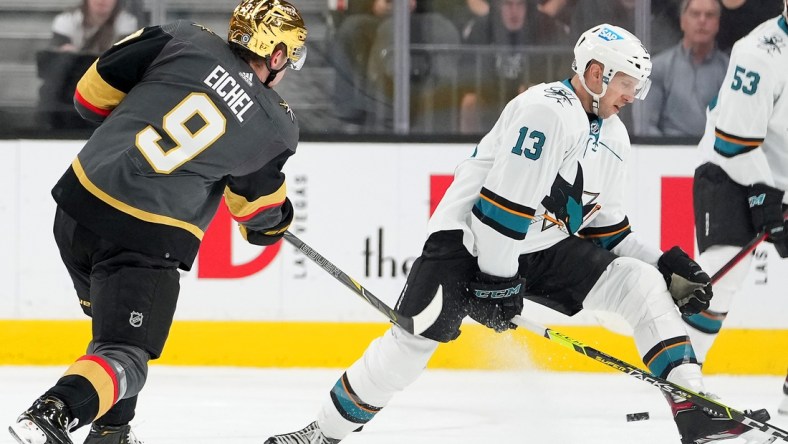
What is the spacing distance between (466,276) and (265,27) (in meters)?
0.78

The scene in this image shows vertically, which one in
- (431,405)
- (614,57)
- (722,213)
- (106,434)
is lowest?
(431,405)

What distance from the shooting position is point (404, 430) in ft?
12.0

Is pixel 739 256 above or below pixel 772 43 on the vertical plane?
below

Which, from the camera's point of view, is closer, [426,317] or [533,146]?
[533,146]

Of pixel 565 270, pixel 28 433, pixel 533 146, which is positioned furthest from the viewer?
pixel 565 270

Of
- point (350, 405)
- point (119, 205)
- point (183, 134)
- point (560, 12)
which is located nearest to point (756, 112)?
point (560, 12)

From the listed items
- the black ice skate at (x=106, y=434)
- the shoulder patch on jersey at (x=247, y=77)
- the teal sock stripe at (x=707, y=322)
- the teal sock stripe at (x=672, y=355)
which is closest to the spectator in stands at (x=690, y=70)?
the teal sock stripe at (x=707, y=322)

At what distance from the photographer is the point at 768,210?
3.89 meters

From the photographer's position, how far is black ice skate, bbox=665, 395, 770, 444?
2908mm

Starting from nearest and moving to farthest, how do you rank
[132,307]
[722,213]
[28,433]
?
[28,433] < [132,307] < [722,213]

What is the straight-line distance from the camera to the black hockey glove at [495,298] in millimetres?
2877

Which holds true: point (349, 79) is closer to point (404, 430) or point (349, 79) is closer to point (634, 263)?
point (404, 430)

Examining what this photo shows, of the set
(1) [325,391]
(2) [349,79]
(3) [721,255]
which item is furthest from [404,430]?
(2) [349,79]

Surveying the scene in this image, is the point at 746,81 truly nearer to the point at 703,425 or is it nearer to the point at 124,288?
the point at 703,425
